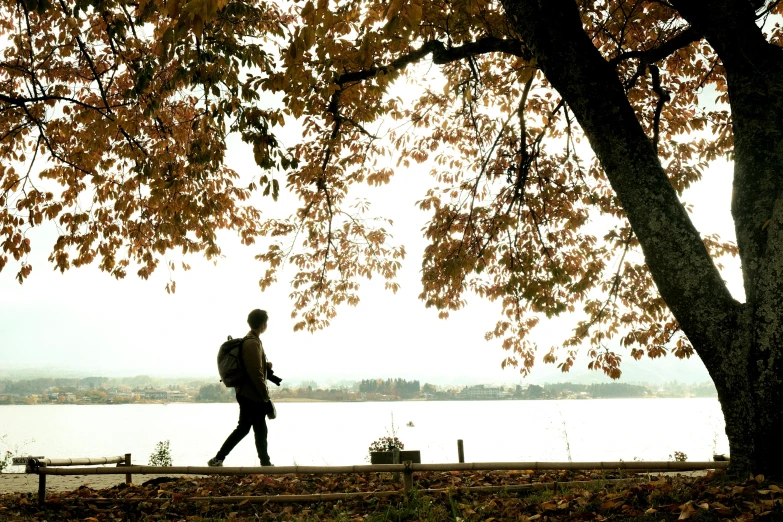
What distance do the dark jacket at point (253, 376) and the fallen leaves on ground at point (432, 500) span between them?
2.76ft

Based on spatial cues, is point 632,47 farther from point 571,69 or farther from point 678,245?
point 678,245

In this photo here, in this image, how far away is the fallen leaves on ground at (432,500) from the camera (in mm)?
3332

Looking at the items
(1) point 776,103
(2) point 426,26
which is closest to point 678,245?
(1) point 776,103

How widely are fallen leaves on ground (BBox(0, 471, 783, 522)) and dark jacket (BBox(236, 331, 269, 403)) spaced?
84 centimetres

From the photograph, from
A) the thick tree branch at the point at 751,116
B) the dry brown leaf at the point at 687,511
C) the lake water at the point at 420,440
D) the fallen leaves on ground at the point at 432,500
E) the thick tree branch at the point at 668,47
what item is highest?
the thick tree branch at the point at 668,47

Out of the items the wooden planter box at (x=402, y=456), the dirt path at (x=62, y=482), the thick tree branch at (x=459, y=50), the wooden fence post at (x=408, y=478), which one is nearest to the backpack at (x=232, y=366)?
the dirt path at (x=62, y=482)

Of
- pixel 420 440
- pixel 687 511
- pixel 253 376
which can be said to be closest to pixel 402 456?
A: pixel 253 376

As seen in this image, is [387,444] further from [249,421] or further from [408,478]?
[408,478]

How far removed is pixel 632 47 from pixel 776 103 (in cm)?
494

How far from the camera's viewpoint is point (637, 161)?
12.7 feet

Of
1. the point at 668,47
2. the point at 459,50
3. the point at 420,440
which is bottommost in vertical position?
the point at 420,440

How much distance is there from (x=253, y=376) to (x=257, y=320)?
680 millimetres

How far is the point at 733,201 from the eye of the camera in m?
4.06

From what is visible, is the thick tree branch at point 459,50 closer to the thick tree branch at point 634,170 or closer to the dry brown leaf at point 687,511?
the thick tree branch at point 634,170
